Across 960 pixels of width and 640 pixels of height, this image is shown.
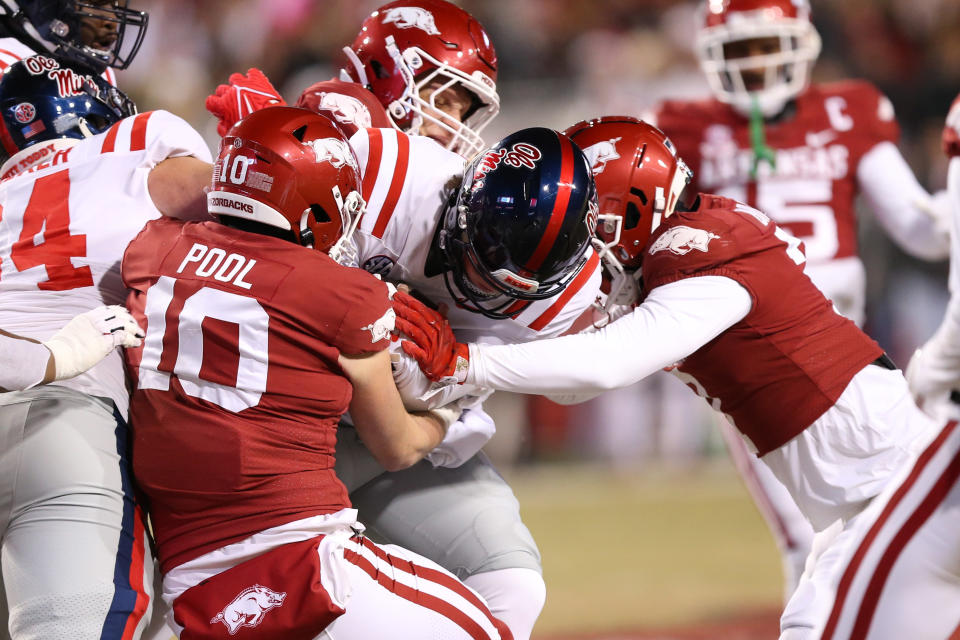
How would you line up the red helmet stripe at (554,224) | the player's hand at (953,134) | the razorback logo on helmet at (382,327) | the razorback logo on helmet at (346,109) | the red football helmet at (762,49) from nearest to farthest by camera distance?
the razorback logo on helmet at (382,327) → the red helmet stripe at (554,224) → the razorback logo on helmet at (346,109) → the player's hand at (953,134) → the red football helmet at (762,49)

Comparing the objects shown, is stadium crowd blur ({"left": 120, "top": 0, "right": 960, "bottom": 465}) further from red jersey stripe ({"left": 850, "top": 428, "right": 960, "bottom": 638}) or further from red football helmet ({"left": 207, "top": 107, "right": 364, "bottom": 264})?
red jersey stripe ({"left": 850, "top": 428, "right": 960, "bottom": 638})

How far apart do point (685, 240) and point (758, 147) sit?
79.2 inches

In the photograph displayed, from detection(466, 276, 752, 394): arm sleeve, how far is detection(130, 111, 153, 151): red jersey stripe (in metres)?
0.91

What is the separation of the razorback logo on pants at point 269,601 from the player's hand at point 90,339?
1.70 ft

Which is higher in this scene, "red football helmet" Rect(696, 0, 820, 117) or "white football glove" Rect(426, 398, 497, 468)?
"red football helmet" Rect(696, 0, 820, 117)

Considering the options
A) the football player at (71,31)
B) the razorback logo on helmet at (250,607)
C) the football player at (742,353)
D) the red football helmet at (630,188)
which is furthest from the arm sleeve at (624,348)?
the football player at (71,31)

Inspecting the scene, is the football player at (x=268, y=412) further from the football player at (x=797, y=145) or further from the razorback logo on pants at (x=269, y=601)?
the football player at (x=797, y=145)

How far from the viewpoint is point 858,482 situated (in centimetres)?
257

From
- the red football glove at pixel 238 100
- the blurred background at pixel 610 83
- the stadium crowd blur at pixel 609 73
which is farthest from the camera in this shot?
the stadium crowd blur at pixel 609 73

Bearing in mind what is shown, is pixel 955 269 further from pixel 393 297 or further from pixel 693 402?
pixel 693 402

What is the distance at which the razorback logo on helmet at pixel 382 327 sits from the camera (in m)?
2.23

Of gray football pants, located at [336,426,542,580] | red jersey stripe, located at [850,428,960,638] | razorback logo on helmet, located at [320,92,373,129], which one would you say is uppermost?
razorback logo on helmet, located at [320,92,373,129]

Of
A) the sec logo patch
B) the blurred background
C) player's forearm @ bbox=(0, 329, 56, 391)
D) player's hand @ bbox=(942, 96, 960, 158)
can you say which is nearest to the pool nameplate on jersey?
player's forearm @ bbox=(0, 329, 56, 391)

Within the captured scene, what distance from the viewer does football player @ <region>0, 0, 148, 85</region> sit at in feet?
10.1
